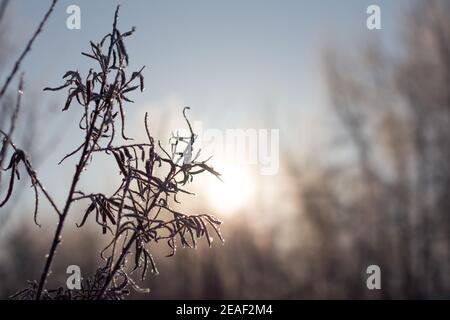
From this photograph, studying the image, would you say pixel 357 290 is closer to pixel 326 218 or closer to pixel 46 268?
pixel 326 218

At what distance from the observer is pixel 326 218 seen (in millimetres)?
17734

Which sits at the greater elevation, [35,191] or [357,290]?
[35,191]

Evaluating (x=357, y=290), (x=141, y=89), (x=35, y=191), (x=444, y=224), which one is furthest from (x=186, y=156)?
(x=357, y=290)

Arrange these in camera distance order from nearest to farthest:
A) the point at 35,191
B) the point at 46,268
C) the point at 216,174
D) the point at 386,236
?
the point at 46,268, the point at 35,191, the point at 216,174, the point at 386,236

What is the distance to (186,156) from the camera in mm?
1536

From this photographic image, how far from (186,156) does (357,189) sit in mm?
16898

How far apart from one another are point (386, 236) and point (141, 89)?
53.9ft

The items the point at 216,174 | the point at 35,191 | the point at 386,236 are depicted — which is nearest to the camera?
the point at 35,191
